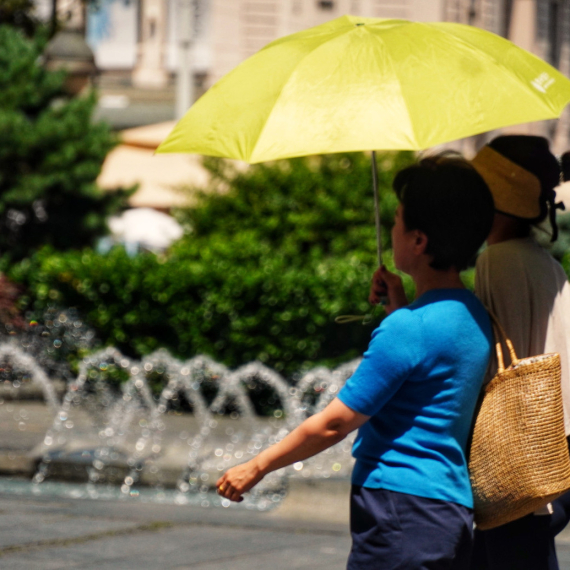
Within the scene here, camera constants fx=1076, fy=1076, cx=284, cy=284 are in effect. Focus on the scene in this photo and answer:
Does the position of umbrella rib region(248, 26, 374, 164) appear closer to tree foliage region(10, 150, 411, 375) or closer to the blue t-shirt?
the blue t-shirt

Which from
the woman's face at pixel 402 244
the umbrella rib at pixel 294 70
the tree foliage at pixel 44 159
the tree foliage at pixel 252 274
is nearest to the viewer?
A: the woman's face at pixel 402 244

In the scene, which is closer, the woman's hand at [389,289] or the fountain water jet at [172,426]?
the woman's hand at [389,289]

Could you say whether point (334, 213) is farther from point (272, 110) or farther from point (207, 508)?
point (272, 110)

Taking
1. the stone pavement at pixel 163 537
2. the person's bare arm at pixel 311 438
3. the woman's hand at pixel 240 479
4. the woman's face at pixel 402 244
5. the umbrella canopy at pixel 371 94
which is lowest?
the stone pavement at pixel 163 537

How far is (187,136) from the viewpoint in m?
3.03

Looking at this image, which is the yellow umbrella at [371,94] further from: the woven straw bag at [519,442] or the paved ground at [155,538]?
the paved ground at [155,538]

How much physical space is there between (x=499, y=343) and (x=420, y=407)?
0.91 ft

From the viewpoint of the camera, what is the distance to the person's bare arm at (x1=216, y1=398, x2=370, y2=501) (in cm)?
236

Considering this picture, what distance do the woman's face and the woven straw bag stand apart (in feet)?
1.06

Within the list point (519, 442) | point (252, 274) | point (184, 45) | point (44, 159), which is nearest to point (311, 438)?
point (519, 442)

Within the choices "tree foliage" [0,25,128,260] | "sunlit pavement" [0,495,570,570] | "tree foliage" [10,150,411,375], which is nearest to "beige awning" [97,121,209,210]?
"tree foliage" [0,25,128,260]

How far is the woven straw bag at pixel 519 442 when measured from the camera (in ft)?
8.02

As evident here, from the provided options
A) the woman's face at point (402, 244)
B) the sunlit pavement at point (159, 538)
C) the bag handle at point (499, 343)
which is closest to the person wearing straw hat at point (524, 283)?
the bag handle at point (499, 343)

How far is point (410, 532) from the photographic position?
2408 millimetres
